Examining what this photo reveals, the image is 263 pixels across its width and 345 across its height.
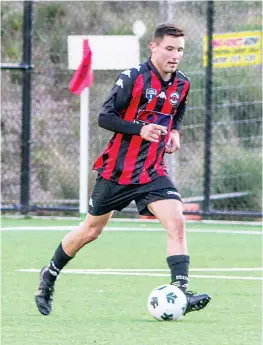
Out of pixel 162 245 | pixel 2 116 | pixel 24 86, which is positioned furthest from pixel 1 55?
pixel 162 245

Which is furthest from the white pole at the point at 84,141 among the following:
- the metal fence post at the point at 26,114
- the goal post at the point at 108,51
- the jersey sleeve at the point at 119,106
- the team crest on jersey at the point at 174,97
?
the jersey sleeve at the point at 119,106

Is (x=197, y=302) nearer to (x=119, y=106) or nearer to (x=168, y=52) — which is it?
(x=119, y=106)

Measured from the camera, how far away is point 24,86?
13242mm

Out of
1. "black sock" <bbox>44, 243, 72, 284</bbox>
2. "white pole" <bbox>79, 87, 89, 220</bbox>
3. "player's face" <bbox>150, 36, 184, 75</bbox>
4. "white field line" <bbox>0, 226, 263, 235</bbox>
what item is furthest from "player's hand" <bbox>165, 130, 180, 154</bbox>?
"white field line" <bbox>0, 226, 263, 235</bbox>

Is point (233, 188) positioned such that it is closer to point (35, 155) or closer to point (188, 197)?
point (188, 197)

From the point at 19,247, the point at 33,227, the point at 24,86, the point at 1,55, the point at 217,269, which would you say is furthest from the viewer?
the point at 1,55

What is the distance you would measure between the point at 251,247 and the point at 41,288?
390 cm

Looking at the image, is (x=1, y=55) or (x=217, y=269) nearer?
(x=217, y=269)

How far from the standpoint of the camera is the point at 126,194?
269 inches

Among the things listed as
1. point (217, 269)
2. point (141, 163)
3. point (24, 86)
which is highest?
point (24, 86)

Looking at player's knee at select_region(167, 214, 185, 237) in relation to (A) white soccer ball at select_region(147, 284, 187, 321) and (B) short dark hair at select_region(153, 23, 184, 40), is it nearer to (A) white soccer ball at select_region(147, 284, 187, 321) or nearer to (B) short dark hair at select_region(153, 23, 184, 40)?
(A) white soccer ball at select_region(147, 284, 187, 321)

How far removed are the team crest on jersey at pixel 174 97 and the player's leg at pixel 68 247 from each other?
2.53 feet

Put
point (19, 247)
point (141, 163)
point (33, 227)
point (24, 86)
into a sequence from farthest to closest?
point (24, 86) → point (33, 227) → point (19, 247) → point (141, 163)

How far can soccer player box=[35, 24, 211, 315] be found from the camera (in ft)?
22.0
